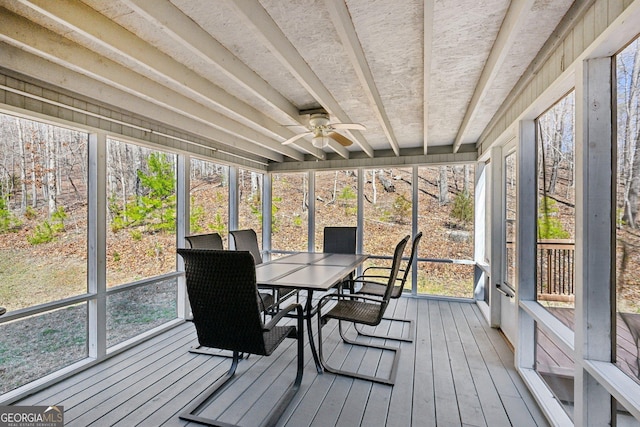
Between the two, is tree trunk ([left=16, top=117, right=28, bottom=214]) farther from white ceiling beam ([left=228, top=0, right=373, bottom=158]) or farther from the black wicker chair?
white ceiling beam ([left=228, top=0, right=373, bottom=158])

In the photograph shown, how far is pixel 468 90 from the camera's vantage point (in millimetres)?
2689

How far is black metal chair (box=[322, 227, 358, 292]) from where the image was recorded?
451cm

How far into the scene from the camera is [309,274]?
2910mm

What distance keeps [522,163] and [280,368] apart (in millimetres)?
2786

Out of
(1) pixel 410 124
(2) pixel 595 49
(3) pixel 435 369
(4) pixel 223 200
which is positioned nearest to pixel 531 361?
(3) pixel 435 369

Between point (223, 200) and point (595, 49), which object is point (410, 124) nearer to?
point (595, 49)

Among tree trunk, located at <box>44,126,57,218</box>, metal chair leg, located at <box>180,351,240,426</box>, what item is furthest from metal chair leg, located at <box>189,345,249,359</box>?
tree trunk, located at <box>44,126,57,218</box>

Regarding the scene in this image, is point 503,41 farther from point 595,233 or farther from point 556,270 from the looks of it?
point 556,270

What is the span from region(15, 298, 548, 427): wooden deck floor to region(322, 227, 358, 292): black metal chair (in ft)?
4.93

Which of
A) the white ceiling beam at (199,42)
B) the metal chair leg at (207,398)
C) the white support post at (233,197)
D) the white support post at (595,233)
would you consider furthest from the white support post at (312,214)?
the white support post at (595,233)

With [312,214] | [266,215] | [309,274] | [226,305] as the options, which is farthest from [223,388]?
[266,215]

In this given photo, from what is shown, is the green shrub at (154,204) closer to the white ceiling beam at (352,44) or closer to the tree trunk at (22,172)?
the tree trunk at (22,172)

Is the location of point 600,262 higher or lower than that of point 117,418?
higher

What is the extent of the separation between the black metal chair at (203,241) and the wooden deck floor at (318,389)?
1.06 meters
